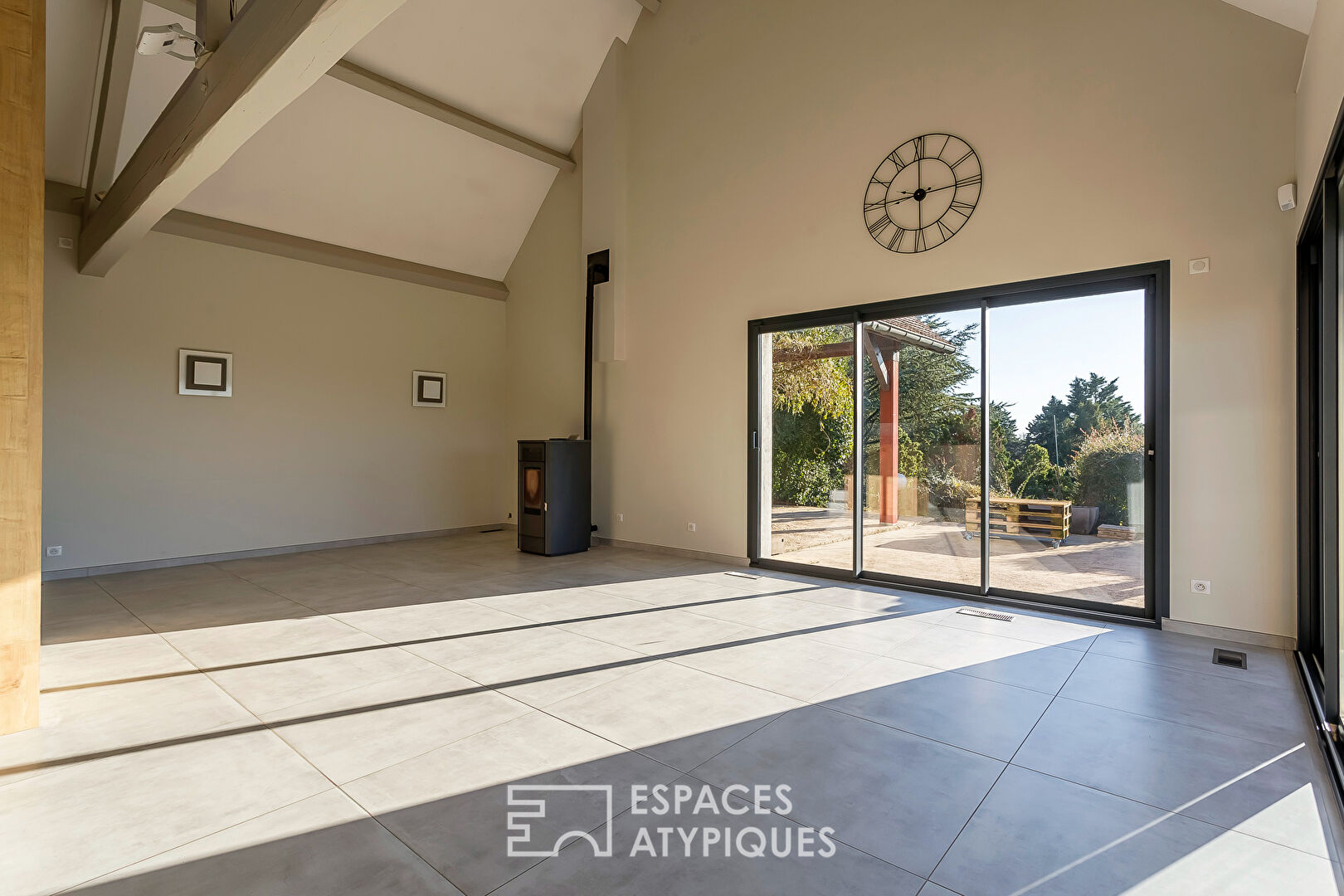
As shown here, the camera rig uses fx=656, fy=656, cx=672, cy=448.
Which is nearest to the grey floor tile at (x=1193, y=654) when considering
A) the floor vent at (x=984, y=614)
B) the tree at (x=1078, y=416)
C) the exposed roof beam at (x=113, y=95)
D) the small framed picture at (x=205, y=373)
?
the floor vent at (x=984, y=614)

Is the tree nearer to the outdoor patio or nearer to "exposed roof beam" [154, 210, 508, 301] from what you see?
the outdoor patio

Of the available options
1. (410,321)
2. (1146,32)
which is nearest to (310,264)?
(410,321)

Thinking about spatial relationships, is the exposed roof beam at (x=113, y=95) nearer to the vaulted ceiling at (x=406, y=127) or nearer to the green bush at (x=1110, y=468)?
the vaulted ceiling at (x=406, y=127)

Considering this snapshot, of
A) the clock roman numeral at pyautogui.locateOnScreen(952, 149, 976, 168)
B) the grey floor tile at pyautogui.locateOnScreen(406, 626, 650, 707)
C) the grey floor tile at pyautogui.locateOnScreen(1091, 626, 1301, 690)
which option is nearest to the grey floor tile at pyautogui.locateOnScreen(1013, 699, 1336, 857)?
the grey floor tile at pyautogui.locateOnScreen(1091, 626, 1301, 690)

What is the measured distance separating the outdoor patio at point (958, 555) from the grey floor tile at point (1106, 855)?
2695 millimetres

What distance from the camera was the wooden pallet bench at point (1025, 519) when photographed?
469 cm

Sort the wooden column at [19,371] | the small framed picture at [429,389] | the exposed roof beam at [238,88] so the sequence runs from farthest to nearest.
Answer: the small framed picture at [429,389]
the wooden column at [19,371]
the exposed roof beam at [238,88]

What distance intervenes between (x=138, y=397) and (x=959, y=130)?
25.4 feet

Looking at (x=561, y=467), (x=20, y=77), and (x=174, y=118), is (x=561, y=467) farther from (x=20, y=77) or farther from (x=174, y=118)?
(x=20, y=77)

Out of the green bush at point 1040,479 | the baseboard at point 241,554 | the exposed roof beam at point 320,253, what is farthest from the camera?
the exposed roof beam at point 320,253

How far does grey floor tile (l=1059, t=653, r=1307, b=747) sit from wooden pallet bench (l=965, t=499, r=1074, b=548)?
1.26 meters

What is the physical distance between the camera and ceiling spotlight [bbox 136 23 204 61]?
3.20 metres

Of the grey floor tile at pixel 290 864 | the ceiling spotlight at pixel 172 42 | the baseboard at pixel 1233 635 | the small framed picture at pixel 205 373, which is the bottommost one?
the grey floor tile at pixel 290 864

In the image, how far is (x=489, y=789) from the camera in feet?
7.59
